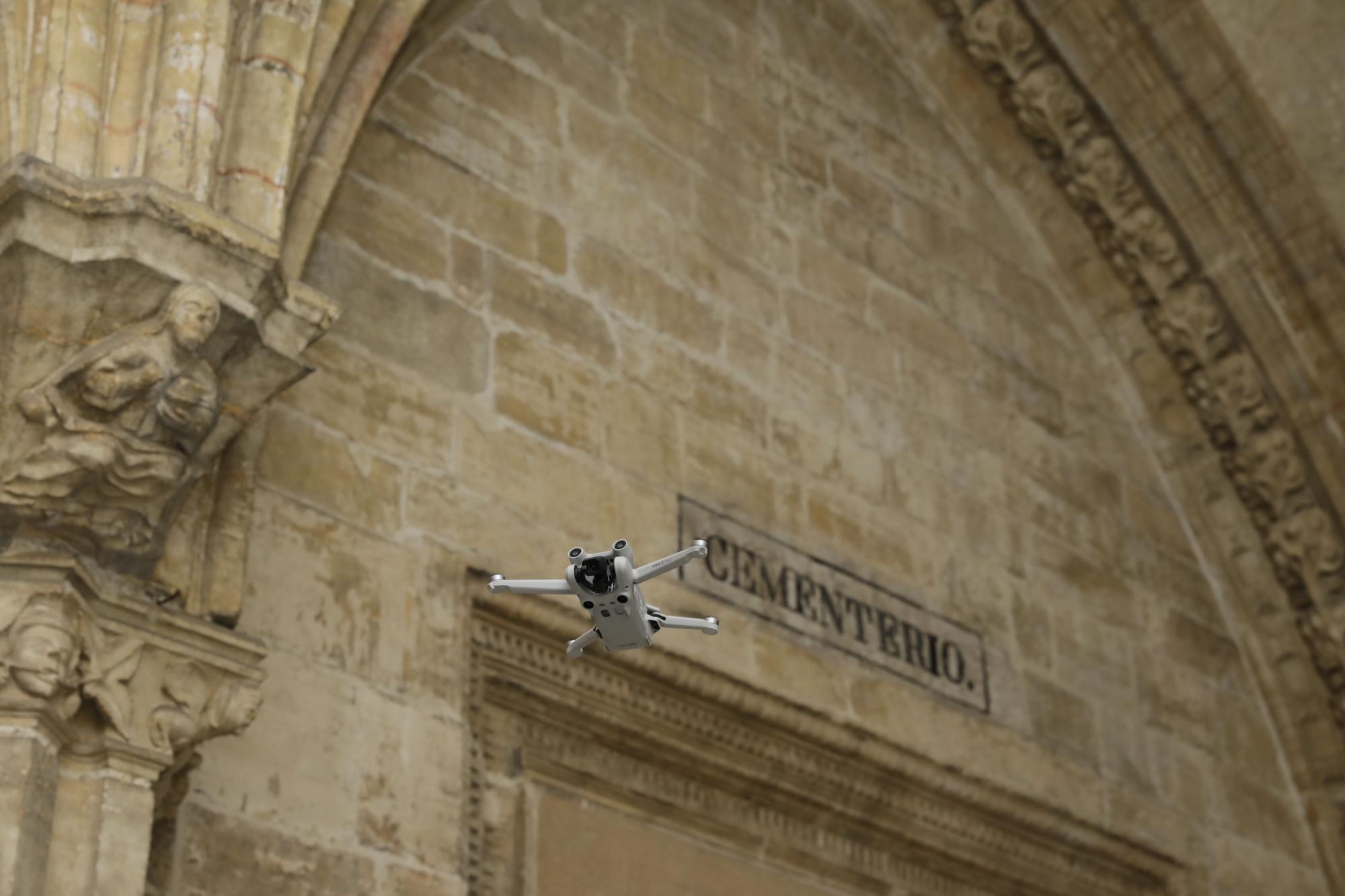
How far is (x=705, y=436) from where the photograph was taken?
5.61 meters

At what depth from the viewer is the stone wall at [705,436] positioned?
177 inches

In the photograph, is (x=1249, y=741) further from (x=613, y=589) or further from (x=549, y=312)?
(x=613, y=589)

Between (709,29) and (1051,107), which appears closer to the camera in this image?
(709,29)

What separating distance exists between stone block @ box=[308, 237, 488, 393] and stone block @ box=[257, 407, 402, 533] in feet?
0.94

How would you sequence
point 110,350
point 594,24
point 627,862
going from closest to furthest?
point 110,350 → point 627,862 → point 594,24

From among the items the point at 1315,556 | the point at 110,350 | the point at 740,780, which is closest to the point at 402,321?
the point at 110,350

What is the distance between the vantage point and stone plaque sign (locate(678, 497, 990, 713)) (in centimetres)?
541

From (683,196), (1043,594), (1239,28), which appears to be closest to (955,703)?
(1043,594)

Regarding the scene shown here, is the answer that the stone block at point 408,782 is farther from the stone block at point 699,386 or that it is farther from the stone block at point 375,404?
the stone block at point 699,386

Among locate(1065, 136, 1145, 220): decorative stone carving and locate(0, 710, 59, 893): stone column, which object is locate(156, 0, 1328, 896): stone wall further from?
→ locate(0, 710, 59, 893): stone column

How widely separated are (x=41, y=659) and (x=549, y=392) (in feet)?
5.89

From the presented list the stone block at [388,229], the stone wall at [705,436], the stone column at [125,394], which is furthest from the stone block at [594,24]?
the stone column at [125,394]

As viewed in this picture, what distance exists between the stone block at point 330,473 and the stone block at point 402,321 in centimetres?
29

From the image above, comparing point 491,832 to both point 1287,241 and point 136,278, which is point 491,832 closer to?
point 136,278
